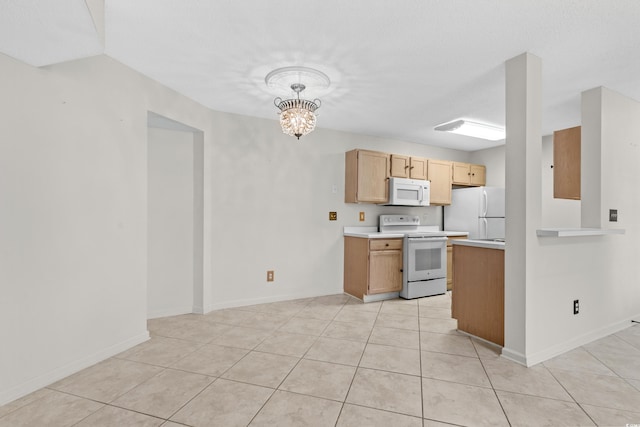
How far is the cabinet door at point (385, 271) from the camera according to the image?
152 inches

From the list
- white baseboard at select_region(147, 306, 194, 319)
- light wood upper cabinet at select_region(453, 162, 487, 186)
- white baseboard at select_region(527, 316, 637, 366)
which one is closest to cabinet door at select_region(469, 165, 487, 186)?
light wood upper cabinet at select_region(453, 162, 487, 186)

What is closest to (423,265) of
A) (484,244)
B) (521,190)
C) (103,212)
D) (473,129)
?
(484,244)

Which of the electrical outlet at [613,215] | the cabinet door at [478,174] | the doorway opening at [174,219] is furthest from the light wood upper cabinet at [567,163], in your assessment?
the doorway opening at [174,219]

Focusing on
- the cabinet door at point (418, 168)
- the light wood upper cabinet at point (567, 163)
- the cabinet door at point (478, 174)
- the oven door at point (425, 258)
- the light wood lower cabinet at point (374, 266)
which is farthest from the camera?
the cabinet door at point (478, 174)

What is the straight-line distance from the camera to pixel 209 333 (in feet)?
9.23

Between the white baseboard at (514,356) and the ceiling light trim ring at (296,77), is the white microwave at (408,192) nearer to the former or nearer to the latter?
the ceiling light trim ring at (296,77)

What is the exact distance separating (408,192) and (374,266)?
48.7 inches

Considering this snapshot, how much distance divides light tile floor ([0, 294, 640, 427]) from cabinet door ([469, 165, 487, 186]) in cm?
278

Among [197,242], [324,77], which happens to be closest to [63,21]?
[324,77]

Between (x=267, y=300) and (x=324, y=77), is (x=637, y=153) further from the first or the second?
(x=267, y=300)

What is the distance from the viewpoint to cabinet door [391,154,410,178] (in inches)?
171

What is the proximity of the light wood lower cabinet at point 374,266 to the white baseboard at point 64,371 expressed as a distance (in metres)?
2.41

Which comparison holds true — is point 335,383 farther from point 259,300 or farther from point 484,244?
point 259,300

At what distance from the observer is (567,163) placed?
3.18 m
